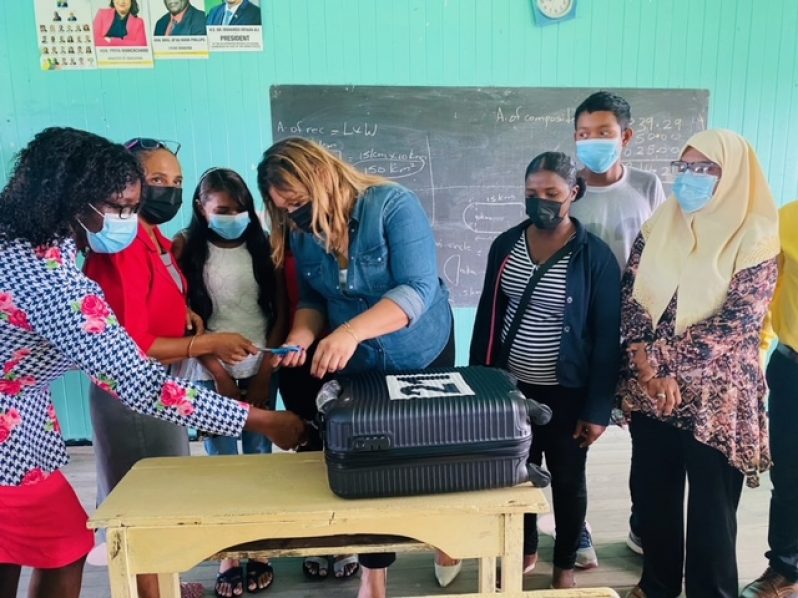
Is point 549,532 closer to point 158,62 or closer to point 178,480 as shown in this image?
point 178,480

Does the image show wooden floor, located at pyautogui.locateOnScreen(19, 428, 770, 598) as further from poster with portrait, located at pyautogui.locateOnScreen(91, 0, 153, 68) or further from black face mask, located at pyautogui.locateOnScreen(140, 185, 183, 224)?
poster with portrait, located at pyautogui.locateOnScreen(91, 0, 153, 68)

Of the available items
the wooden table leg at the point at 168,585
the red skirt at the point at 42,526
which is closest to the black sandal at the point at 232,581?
the wooden table leg at the point at 168,585

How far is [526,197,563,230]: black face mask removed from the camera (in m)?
1.65

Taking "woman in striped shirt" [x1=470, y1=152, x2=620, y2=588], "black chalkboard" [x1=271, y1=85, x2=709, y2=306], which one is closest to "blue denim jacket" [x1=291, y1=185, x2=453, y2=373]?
"woman in striped shirt" [x1=470, y1=152, x2=620, y2=588]

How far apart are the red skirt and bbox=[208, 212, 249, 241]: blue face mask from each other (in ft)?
2.74

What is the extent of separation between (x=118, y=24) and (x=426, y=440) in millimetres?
2753

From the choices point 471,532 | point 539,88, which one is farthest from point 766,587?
point 539,88

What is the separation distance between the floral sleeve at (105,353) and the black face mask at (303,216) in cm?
47

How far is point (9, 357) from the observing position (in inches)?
43.6

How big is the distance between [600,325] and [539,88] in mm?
1906

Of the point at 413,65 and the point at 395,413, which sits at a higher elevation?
the point at 413,65

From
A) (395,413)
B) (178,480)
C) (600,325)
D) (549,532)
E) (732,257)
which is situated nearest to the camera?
(395,413)

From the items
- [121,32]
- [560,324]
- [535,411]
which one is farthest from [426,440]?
[121,32]

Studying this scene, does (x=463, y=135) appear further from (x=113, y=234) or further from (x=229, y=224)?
(x=113, y=234)
